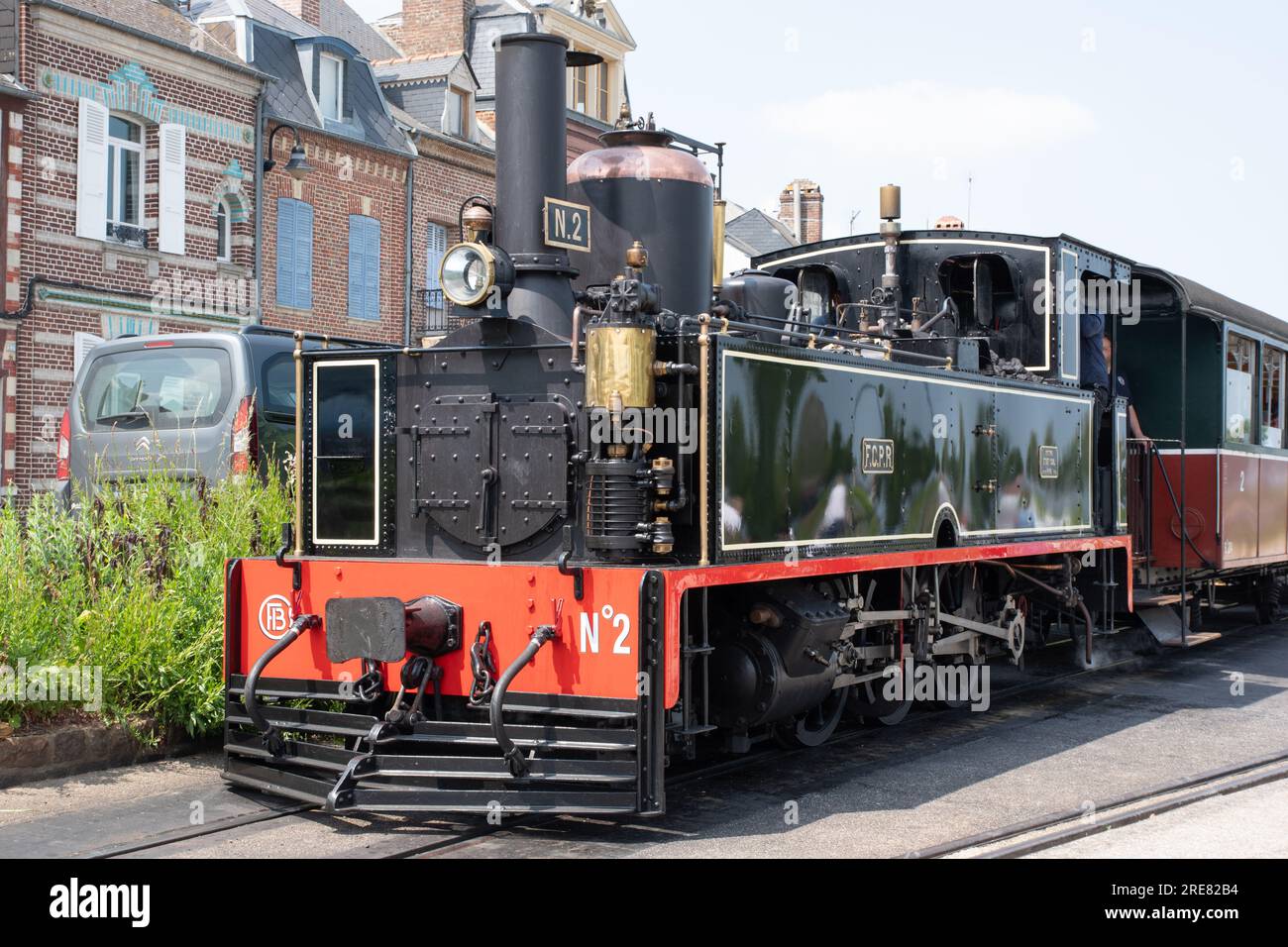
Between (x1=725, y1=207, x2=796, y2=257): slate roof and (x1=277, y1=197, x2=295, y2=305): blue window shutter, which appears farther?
(x1=725, y1=207, x2=796, y2=257): slate roof

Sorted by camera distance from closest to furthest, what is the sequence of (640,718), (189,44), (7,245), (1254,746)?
(640,718), (1254,746), (7,245), (189,44)

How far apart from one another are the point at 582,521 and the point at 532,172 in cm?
167

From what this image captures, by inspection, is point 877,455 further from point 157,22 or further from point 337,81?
point 337,81

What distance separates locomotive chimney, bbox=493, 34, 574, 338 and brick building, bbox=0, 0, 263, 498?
1128 centimetres

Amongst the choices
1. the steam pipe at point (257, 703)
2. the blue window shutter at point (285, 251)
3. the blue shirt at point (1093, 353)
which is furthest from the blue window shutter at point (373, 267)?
the steam pipe at point (257, 703)

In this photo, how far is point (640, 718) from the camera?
585 centimetres

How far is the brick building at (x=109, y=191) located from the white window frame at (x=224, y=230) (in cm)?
2

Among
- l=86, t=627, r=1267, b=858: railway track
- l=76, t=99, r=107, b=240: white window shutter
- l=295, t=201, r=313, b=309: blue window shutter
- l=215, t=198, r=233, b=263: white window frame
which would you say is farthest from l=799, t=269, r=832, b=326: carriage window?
l=295, t=201, r=313, b=309: blue window shutter

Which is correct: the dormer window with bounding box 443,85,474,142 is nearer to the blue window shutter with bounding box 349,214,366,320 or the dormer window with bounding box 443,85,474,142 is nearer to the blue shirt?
the blue window shutter with bounding box 349,214,366,320

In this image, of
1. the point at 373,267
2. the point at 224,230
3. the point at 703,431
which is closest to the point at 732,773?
the point at 703,431

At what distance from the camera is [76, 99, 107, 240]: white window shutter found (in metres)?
17.8
